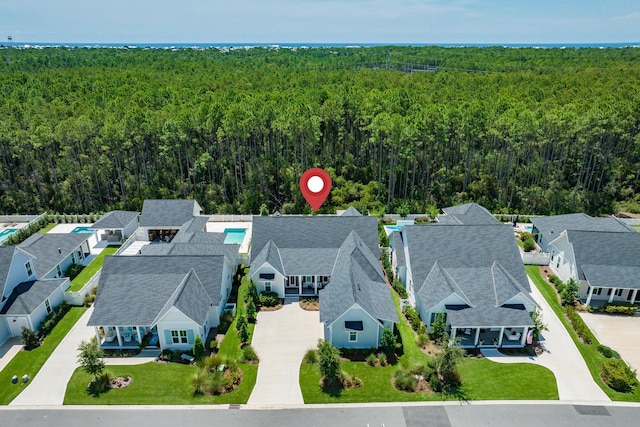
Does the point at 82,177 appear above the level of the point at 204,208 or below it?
above

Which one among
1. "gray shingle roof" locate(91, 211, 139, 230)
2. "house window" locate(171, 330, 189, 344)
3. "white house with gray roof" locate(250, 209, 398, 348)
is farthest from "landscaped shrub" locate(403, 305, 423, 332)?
"gray shingle roof" locate(91, 211, 139, 230)

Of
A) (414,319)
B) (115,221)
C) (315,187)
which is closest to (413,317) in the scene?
(414,319)

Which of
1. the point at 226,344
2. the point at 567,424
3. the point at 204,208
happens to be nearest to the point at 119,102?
the point at 204,208

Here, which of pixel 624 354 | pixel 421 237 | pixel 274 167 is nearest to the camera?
pixel 624 354

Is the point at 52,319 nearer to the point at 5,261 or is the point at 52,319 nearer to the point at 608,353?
the point at 5,261

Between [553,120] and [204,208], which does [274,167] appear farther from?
[553,120]

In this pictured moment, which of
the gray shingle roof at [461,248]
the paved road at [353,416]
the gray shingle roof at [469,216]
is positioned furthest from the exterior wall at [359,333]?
the gray shingle roof at [469,216]

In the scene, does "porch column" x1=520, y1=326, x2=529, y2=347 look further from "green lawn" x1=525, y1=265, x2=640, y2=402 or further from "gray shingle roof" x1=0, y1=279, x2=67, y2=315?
"gray shingle roof" x1=0, y1=279, x2=67, y2=315
